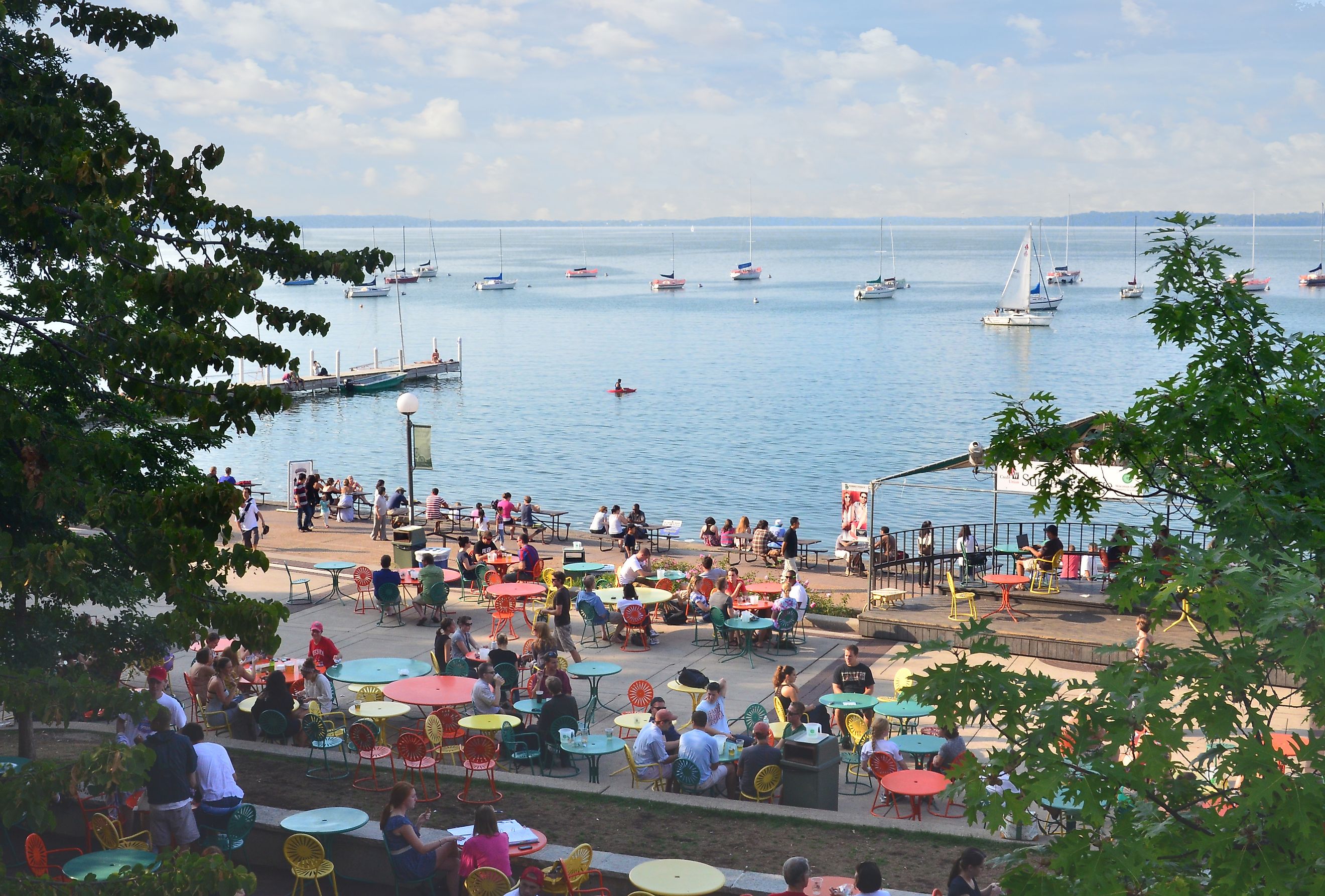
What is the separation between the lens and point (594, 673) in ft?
54.0


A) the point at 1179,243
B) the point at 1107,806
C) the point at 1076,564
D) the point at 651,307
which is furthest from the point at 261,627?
the point at 651,307

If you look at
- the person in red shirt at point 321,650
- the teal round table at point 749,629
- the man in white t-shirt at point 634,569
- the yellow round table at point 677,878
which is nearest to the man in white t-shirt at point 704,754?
the yellow round table at point 677,878

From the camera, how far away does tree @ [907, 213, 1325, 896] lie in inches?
179

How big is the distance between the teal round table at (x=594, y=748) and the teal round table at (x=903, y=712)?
135 inches

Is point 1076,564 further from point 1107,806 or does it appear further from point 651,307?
point 651,307

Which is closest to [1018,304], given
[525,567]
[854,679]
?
[525,567]

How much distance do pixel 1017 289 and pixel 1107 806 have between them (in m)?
134

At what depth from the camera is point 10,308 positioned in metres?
11.3

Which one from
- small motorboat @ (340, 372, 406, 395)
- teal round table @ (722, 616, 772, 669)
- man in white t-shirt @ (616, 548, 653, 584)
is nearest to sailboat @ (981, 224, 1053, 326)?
small motorboat @ (340, 372, 406, 395)

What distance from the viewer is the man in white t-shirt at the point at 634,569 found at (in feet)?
71.6

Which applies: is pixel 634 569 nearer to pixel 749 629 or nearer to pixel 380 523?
pixel 749 629

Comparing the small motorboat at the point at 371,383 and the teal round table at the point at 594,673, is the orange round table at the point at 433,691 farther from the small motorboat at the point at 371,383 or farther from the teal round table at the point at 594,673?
the small motorboat at the point at 371,383

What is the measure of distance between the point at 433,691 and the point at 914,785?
5726 mm

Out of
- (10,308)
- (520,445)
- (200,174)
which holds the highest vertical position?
(200,174)
